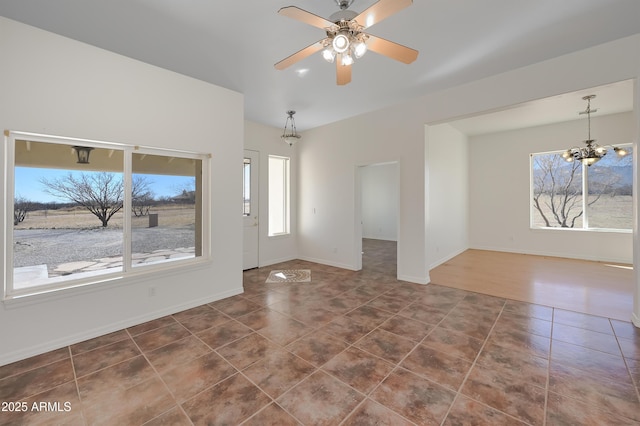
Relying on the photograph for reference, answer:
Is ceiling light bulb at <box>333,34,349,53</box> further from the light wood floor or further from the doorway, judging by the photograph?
the doorway

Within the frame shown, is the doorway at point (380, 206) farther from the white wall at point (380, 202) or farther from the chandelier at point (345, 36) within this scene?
the chandelier at point (345, 36)

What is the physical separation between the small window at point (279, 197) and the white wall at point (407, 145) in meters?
0.37

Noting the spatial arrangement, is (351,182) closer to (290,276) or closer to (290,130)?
(290,130)

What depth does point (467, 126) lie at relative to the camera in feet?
21.0

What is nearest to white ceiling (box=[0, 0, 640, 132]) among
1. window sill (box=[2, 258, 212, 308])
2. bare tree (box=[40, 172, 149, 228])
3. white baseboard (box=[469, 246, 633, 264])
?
bare tree (box=[40, 172, 149, 228])

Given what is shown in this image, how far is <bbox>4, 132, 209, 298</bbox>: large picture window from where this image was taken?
2457 mm

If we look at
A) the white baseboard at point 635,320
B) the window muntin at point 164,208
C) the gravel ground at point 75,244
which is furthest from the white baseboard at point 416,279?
the gravel ground at point 75,244

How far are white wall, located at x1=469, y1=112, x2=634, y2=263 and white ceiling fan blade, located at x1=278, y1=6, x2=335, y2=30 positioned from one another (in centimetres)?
718

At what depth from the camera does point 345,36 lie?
1.96m

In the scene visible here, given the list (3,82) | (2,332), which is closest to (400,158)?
(3,82)

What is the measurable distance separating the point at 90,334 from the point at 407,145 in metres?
5.03

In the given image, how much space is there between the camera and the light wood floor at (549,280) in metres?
3.55

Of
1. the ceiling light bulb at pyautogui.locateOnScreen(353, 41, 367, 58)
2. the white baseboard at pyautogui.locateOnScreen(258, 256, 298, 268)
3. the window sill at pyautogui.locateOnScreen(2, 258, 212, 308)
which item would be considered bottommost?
the white baseboard at pyautogui.locateOnScreen(258, 256, 298, 268)

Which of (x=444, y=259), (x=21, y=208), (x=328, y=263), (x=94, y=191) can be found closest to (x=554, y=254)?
(x=444, y=259)
